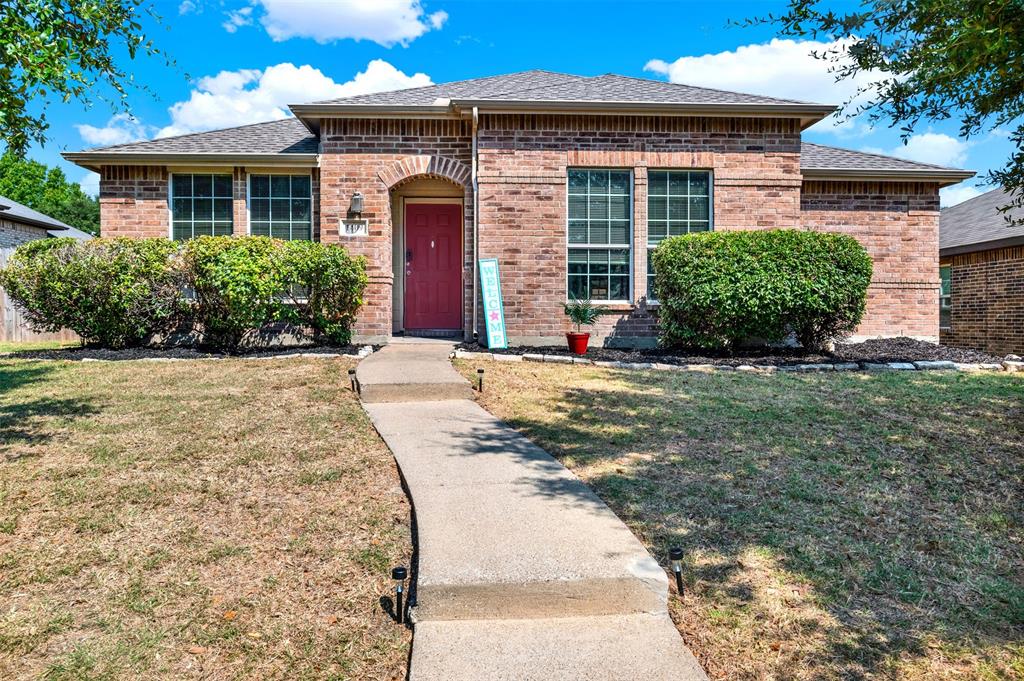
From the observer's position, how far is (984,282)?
47.6 ft

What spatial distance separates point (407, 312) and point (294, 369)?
12.5ft

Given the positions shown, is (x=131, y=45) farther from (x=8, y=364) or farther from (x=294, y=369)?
(x=8, y=364)

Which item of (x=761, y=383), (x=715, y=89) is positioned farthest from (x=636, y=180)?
(x=761, y=383)

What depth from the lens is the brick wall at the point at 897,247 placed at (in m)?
12.0

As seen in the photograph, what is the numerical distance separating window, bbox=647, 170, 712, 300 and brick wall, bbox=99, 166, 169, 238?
792cm

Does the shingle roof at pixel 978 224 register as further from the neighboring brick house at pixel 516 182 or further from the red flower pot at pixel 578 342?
the red flower pot at pixel 578 342

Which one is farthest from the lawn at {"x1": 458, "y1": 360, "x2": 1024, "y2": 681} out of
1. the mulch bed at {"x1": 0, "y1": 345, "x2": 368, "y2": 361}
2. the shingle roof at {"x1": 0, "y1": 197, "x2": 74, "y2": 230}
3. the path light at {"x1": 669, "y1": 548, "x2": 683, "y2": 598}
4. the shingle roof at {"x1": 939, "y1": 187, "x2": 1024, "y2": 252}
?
the shingle roof at {"x1": 0, "y1": 197, "x2": 74, "y2": 230}

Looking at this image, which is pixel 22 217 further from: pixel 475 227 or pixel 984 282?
pixel 984 282

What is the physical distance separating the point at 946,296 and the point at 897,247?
4.99 meters

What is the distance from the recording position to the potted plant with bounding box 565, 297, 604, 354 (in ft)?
31.1

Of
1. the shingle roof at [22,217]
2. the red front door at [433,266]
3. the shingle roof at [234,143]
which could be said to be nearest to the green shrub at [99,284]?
the shingle roof at [234,143]

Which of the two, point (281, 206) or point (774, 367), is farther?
point (281, 206)

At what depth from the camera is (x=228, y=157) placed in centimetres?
1048

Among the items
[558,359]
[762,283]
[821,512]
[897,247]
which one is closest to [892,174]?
[897,247]
